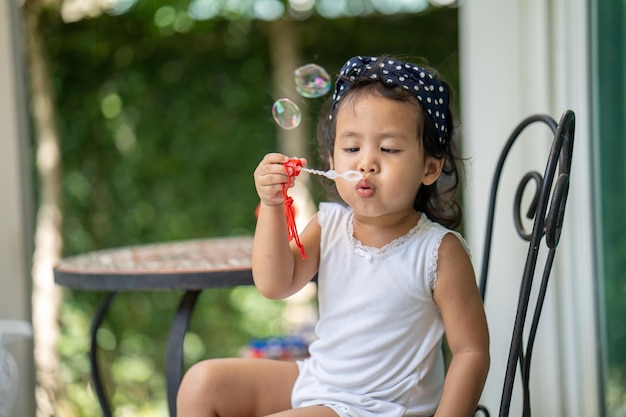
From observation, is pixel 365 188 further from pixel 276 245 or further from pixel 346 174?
pixel 276 245

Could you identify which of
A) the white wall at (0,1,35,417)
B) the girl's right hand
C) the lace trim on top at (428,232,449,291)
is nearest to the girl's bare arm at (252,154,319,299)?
the girl's right hand

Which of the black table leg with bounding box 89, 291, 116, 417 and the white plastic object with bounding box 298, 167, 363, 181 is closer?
the white plastic object with bounding box 298, 167, 363, 181

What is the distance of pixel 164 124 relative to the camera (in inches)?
166

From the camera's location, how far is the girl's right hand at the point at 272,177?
1286mm

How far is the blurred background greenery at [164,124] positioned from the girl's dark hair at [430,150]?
2.61m

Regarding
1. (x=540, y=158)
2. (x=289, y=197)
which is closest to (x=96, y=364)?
(x=289, y=197)

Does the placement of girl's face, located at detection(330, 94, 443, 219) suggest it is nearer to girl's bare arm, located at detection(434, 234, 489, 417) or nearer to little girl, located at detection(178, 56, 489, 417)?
little girl, located at detection(178, 56, 489, 417)

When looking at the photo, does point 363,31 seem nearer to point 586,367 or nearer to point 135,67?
point 135,67

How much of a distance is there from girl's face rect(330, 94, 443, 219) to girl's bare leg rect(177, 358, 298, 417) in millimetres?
321

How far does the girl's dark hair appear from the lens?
4.41ft

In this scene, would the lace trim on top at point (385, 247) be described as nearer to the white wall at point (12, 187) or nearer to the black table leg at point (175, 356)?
the black table leg at point (175, 356)

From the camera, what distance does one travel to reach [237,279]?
1.60 m

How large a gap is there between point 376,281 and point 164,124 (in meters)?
2.99

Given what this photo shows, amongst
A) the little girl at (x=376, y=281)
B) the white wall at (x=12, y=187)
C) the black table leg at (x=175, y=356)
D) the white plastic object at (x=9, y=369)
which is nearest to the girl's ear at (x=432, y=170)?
the little girl at (x=376, y=281)
